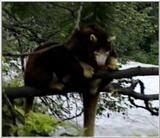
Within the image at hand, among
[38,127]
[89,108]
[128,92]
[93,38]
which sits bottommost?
[38,127]

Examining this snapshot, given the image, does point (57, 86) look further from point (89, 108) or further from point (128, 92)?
point (128, 92)

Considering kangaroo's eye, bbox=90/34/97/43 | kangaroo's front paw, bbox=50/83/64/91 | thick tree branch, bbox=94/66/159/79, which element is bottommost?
kangaroo's front paw, bbox=50/83/64/91

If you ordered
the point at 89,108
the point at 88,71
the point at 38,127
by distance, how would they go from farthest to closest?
1. the point at 89,108
2. the point at 88,71
3. the point at 38,127

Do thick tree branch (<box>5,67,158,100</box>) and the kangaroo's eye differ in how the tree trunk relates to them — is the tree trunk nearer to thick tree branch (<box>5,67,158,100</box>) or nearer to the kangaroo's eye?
thick tree branch (<box>5,67,158,100</box>)

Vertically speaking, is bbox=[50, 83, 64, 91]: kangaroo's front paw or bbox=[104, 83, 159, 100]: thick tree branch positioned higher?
bbox=[50, 83, 64, 91]: kangaroo's front paw

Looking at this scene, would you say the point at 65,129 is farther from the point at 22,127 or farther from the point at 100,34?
the point at 100,34

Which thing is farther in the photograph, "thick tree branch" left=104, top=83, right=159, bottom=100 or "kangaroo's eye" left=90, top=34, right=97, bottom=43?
"thick tree branch" left=104, top=83, right=159, bottom=100

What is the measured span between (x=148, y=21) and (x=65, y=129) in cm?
256

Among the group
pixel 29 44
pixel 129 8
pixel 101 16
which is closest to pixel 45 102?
pixel 29 44

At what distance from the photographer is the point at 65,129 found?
10.5 ft

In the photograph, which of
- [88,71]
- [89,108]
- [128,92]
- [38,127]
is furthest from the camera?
[128,92]

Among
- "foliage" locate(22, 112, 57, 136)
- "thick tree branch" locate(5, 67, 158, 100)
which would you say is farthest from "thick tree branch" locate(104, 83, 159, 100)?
"foliage" locate(22, 112, 57, 136)

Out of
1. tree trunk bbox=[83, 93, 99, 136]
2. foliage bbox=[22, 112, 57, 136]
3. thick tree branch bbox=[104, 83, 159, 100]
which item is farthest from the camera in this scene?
thick tree branch bbox=[104, 83, 159, 100]

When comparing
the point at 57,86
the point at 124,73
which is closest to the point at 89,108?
the point at 57,86
